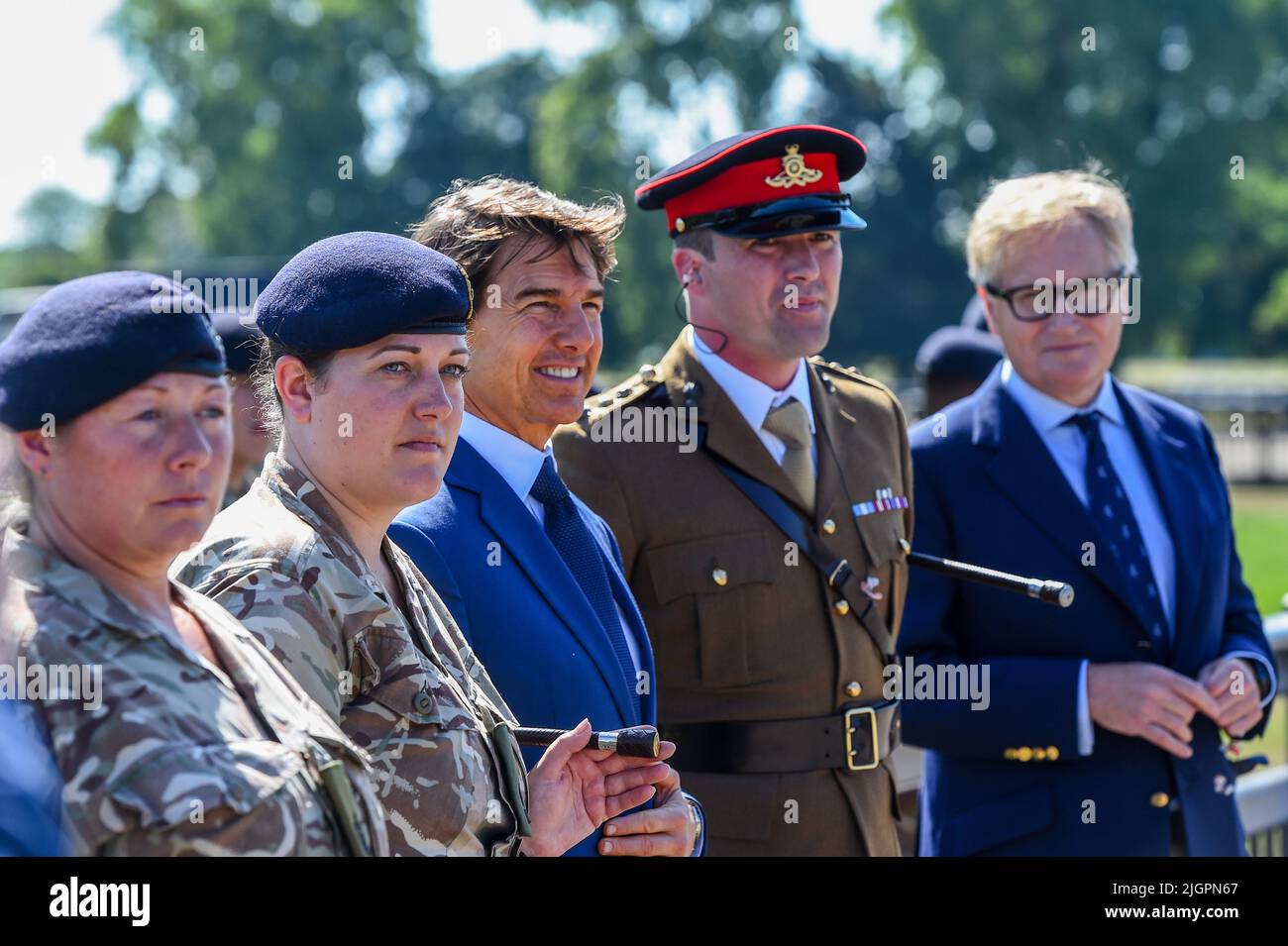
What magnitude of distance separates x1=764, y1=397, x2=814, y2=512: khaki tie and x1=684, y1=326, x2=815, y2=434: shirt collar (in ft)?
0.06

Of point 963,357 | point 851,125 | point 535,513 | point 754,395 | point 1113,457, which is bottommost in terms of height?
point 535,513

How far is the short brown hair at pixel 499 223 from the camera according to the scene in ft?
9.41

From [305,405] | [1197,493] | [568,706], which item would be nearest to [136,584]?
[305,405]

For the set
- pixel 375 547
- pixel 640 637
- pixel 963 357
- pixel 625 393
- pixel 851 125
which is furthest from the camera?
pixel 851 125

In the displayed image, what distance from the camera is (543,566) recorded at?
269cm

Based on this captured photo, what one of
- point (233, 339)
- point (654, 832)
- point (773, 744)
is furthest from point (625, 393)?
point (233, 339)

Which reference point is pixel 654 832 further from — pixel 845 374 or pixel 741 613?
pixel 845 374

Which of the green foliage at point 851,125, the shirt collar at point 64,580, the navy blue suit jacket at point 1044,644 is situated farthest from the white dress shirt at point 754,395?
the green foliage at point 851,125

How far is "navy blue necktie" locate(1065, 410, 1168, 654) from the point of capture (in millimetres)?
3637

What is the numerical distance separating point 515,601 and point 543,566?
0.30ft

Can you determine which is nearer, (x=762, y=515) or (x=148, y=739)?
(x=148, y=739)

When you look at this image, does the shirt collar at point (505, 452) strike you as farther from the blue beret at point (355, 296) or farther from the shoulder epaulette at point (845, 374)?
the shoulder epaulette at point (845, 374)
